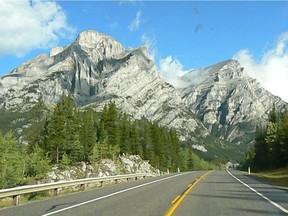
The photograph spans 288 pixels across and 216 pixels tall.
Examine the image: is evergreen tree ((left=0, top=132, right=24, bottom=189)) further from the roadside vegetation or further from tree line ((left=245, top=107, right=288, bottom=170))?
tree line ((left=245, top=107, right=288, bottom=170))

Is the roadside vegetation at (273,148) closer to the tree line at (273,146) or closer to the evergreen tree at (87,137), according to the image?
the tree line at (273,146)

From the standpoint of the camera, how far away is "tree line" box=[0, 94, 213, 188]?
61.4 metres

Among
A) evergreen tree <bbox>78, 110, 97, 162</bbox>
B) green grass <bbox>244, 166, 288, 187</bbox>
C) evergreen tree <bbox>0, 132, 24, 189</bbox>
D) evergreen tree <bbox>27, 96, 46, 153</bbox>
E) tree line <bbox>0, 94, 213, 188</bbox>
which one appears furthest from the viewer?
evergreen tree <bbox>78, 110, 97, 162</bbox>

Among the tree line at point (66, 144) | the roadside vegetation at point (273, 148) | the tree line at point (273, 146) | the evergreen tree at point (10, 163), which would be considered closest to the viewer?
the evergreen tree at point (10, 163)

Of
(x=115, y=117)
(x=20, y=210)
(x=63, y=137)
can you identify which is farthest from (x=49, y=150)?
(x=20, y=210)

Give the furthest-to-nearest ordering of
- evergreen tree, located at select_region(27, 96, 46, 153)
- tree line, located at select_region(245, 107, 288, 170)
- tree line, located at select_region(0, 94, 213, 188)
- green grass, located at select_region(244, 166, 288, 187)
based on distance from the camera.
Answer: evergreen tree, located at select_region(27, 96, 46, 153), tree line, located at select_region(245, 107, 288, 170), tree line, located at select_region(0, 94, 213, 188), green grass, located at select_region(244, 166, 288, 187)

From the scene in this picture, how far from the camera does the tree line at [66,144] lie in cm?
6138

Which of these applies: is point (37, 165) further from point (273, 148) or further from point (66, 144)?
point (273, 148)

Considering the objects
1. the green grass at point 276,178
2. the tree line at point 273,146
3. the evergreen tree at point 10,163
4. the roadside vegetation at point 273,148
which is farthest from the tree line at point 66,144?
the green grass at point 276,178

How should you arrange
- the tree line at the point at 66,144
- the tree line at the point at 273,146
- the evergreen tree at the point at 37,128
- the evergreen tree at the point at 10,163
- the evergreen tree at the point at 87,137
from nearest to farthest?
the evergreen tree at the point at 10,163
the tree line at the point at 66,144
the tree line at the point at 273,146
the evergreen tree at the point at 37,128
the evergreen tree at the point at 87,137

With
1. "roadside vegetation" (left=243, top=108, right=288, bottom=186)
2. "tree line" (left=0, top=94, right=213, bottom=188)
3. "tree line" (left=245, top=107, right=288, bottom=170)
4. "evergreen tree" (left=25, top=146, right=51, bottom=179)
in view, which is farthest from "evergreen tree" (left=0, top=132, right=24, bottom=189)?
"tree line" (left=245, top=107, right=288, bottom=170)

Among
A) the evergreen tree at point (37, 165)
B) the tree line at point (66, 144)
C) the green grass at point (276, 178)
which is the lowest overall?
the green grass at point (276, 178)

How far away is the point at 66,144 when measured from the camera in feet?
237

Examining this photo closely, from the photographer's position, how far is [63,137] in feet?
234
